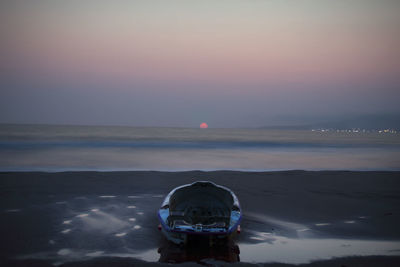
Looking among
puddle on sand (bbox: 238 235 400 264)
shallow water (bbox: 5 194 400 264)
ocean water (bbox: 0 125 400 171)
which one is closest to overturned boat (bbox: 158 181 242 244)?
shallow water (bbox: 5 194 400 264)

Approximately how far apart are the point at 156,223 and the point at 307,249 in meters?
3.55

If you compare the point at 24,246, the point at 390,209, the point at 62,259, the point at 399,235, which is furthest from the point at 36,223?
Answer: the point at 390,209

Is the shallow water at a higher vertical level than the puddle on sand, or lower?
higher

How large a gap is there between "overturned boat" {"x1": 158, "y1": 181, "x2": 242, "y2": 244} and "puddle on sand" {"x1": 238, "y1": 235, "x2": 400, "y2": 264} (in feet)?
1.90

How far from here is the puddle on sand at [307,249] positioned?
252 inches

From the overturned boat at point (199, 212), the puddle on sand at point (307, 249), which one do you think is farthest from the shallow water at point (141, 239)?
the overturned boat at point (199, 212)

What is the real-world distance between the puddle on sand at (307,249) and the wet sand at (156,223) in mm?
19

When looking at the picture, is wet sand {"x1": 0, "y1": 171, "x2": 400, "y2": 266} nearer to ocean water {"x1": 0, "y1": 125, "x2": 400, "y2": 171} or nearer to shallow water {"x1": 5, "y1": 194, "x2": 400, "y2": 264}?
shallow water {"x1": 5, "y1": 194, "x2": 400, "y2": 264}

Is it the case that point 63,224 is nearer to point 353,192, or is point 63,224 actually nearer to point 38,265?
point 38,265

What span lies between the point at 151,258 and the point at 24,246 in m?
2.59

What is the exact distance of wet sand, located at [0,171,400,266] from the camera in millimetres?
6344

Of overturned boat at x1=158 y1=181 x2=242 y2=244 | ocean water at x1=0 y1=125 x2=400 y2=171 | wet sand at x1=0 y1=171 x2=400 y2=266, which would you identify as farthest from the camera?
ocean water at x1=0 y1=125 x2=400 y2=171

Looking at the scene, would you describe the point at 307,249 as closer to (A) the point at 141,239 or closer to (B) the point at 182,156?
(A) the point at 141,239

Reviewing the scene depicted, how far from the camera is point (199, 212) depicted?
788 centimetres
